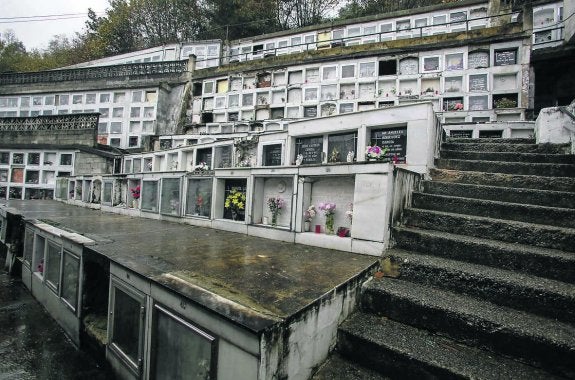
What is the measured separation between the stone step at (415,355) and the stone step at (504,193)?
2742mm

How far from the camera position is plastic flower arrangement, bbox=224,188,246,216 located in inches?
Answer: 230

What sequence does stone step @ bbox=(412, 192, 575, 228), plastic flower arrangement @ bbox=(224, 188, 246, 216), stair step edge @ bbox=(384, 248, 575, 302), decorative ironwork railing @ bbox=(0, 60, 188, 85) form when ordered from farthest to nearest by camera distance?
decorative ironwork railing @ bbox=(0, 60, 188, 85) < plastic flower arrangement @ bbox=(224, 188, 246, 216) < stone step @ bbox=(412, 192, 575, 228) < stair step edge @ bbox=(384, 248, 575, 302)

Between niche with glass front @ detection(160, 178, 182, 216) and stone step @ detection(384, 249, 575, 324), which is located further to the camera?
niche with glass front @ detection(160, 178, 182, 216)

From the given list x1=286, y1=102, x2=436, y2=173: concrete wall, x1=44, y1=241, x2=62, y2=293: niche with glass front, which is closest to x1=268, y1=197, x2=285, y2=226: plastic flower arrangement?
x1=286, y1=102, x2=436, y2=173: concrete wall

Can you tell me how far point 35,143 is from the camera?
14094 mm

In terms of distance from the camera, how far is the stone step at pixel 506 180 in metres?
3.96

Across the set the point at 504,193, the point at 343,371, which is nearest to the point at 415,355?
the point at 343,371

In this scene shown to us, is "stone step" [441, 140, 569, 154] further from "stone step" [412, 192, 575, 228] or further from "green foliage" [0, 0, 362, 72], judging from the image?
"green foliage" [0, 0, 362, 72]

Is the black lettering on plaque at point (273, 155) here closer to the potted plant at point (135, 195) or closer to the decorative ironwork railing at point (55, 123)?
the potted plant at point (135, 195)

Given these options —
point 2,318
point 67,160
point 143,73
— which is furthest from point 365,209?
point 143,73

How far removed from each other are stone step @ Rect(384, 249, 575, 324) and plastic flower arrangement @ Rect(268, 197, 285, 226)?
8.02ft

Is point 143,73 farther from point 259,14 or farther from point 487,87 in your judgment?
point 487,87

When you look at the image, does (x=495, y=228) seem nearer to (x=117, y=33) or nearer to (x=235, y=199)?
(x=235, y=199)

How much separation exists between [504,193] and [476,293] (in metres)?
2.18
